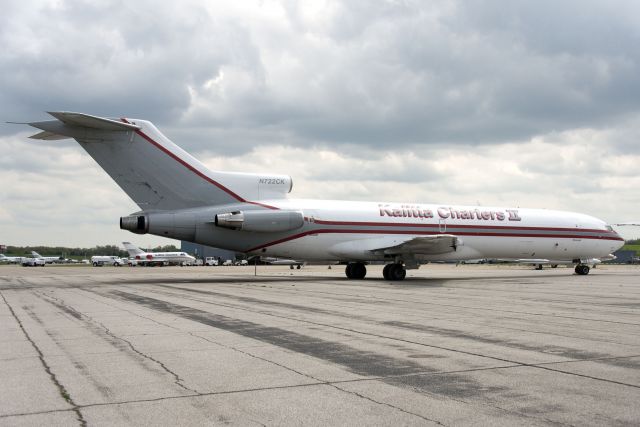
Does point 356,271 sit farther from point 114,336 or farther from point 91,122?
point 114,336

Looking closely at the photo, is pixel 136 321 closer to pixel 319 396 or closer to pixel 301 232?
pixel 319 396

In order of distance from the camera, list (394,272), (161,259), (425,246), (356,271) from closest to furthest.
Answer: (425,246)
(394,272)
(356,271)
(161,259)

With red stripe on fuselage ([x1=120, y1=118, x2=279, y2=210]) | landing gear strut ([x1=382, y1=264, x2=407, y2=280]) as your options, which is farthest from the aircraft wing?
red stripe on fuselage ([x1=120, y1=118, x2=279, y2=210])

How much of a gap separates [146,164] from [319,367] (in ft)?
67.0

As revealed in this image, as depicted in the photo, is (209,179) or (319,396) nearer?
(319,396)

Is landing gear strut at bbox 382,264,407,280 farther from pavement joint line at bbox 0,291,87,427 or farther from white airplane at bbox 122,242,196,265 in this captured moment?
white airplane at bbox 122,242,196,265

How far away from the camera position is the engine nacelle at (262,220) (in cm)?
2619

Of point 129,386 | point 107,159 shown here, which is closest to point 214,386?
point 129,386

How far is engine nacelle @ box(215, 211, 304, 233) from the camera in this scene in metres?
26.2

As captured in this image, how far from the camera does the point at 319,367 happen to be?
7.20 meters

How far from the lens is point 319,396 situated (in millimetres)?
5801

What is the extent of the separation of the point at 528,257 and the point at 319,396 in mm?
31685

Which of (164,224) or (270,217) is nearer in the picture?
(164,224)

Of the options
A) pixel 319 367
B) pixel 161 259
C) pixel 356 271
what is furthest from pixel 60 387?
pixel 161 259
